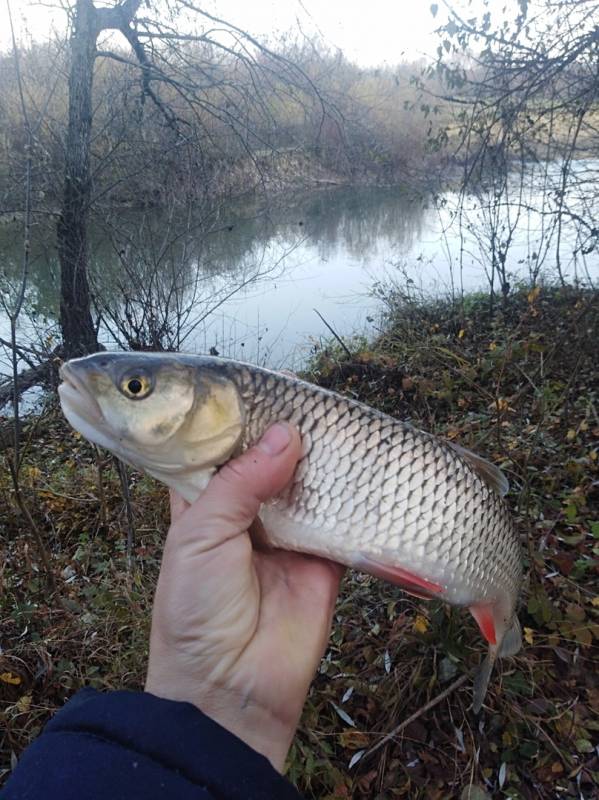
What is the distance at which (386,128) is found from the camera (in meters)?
13.2

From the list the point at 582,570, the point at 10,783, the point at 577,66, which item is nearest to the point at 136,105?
the point at 577,66

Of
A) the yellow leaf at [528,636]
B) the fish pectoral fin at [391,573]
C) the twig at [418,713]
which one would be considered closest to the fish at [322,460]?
the fish pectoral fin at [391,573]

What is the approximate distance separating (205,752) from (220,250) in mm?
8560

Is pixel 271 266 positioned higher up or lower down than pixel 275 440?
Answer: lower down

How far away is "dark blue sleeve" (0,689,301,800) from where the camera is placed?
1.15m

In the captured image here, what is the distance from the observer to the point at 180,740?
1.26 metres

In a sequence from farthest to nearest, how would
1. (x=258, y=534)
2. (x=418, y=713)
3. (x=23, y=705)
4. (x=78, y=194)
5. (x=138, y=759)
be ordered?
(x=78, y=194), (x=23, y=705), (x=418, y=713), (x=258, y=534), (x=138, y=759)

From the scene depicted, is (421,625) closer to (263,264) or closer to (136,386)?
(136,386)

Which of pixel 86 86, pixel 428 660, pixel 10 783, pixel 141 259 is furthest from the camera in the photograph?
pixel 86 86

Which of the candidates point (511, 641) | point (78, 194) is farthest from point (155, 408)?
point (78, 194)

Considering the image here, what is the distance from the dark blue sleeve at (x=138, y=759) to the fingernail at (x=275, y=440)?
2.15 ft

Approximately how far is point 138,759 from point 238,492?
26.0 inches

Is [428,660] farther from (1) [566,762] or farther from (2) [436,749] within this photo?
(1) [566,762]

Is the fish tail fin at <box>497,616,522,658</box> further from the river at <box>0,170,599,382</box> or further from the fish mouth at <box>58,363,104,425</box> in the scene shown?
the river at <box>0,170,599,382</box>
